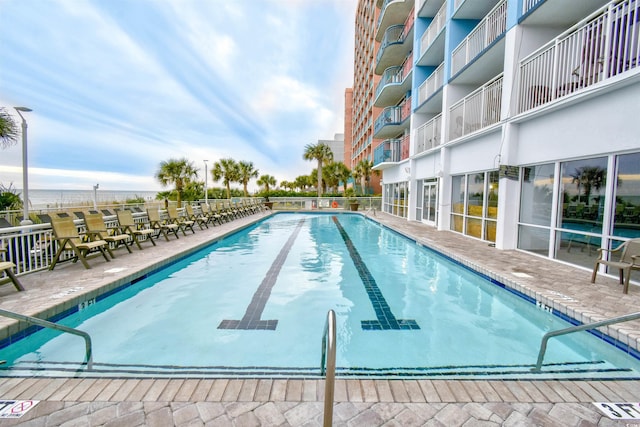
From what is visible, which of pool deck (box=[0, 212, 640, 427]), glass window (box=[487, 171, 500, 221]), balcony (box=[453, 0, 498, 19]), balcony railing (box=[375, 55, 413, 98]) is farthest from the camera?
balcony railing (box=[375, 55, 413, 98])

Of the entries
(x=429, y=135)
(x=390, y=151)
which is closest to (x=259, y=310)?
(x=429, y=135)

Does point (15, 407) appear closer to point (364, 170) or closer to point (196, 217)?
point (196, 217)

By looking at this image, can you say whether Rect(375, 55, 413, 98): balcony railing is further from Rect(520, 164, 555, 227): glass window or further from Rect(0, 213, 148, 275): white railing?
Rect(0, 213, 148, 275): white railing

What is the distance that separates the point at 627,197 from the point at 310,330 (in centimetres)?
565

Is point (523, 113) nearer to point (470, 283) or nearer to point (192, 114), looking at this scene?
point (470, 283)

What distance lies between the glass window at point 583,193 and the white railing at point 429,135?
→ 6613mm

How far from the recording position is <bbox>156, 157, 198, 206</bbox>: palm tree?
21.7 metres

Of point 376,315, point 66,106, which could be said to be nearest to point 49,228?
point 376,315

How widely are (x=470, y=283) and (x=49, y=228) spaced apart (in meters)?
8.37

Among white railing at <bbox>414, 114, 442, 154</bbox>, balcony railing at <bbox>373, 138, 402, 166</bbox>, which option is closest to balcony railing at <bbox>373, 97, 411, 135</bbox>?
balcony railing at <bbox>373, 138, 402, 166</bbox>

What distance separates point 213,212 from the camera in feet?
45.4

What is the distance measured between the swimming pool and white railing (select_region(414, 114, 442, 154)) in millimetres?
7398

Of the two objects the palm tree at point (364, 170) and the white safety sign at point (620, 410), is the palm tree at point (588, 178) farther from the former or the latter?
the palm tree at point (364, 170)

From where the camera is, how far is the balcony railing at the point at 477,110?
8.28 metres
